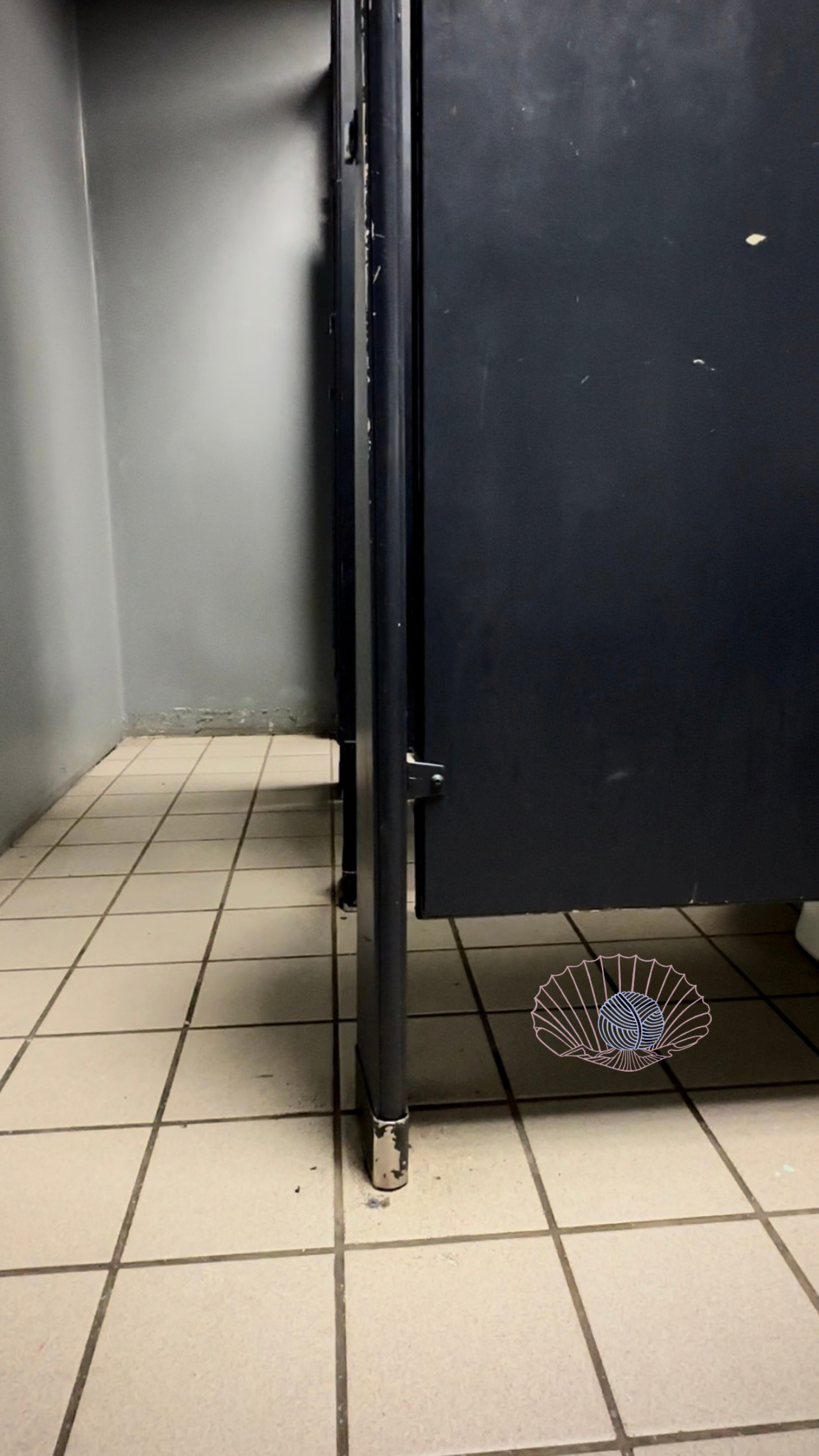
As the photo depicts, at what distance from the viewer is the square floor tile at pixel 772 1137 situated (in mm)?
1202

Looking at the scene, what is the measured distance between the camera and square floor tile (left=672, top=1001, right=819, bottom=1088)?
1.45 metres

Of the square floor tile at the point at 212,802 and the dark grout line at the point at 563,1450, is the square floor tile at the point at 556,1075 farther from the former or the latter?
the square floor tile at the point at 212,802

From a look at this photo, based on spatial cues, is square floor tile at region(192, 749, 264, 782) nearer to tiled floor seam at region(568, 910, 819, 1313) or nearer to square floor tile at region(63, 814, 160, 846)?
square floor tile at region(63, 814, 160, 846)

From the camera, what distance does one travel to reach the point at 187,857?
8.03 ft

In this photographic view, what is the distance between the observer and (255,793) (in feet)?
10.0

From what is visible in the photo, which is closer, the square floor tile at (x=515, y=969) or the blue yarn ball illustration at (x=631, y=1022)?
the blue yarn ball illustration at (x=631, y=1022)

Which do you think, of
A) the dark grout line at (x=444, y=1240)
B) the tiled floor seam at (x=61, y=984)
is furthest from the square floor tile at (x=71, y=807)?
the dark grout line at (x=444, y=1240)

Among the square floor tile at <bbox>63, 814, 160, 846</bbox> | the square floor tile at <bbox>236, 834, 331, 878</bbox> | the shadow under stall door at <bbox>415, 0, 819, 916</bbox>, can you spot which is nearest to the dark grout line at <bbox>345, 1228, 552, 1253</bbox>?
the shadow under stall door at <bbox>415, 0, 819, 916</bbox>

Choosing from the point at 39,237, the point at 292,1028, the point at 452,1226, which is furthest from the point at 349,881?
the point at 39,237

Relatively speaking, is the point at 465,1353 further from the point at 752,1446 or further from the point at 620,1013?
the point at 620,1013

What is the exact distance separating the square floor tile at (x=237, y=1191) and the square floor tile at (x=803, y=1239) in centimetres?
56

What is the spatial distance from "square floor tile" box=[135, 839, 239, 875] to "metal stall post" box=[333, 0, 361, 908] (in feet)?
1.15

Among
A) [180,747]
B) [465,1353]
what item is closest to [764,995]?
[465,1353]

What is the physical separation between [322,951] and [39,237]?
262cm
